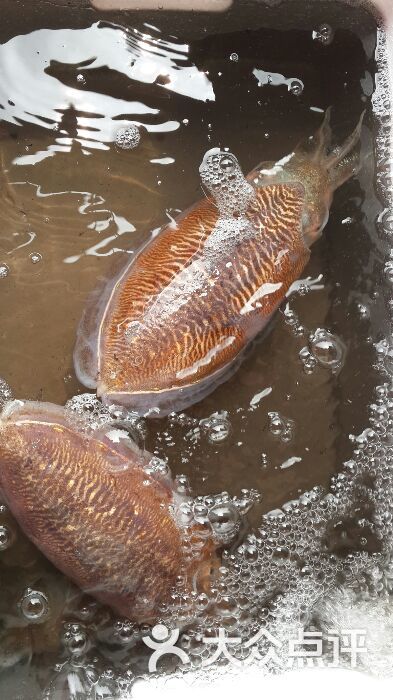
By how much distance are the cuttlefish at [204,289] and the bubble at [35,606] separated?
413 millimetres

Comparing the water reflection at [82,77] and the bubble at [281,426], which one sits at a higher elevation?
the water reflection at [82,77]

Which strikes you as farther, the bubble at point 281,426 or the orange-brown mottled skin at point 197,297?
the bubble at point 281,426

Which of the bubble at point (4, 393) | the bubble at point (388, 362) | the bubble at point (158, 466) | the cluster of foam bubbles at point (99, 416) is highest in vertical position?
the bubble at point (388, 362)

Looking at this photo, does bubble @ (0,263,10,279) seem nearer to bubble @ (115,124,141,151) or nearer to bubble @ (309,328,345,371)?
bubble @ (115,124,141,151)

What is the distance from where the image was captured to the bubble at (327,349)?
5.21 feet

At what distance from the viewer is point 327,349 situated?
62.6 inches

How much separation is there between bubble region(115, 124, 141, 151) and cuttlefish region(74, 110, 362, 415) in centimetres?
19

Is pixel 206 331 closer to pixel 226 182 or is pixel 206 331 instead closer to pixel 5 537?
pixel 226 182

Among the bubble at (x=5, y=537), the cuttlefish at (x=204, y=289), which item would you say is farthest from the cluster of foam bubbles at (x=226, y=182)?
the bubble at (x=5, y=537)

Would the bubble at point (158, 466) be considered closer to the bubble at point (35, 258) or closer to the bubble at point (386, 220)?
the bubble at point (35, 258)

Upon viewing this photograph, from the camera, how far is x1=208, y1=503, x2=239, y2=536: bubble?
4.88 ft

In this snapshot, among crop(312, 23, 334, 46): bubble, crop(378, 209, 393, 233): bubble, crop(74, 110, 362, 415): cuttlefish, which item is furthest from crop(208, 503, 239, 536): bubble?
crop(312, 23, 334, 46): bubble

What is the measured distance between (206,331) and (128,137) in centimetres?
51

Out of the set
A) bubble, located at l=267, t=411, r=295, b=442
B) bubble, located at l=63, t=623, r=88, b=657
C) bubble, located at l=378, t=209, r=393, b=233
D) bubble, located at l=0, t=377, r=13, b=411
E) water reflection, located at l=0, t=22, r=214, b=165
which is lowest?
bubble, located at l=63, t=623, r=88, b=657
